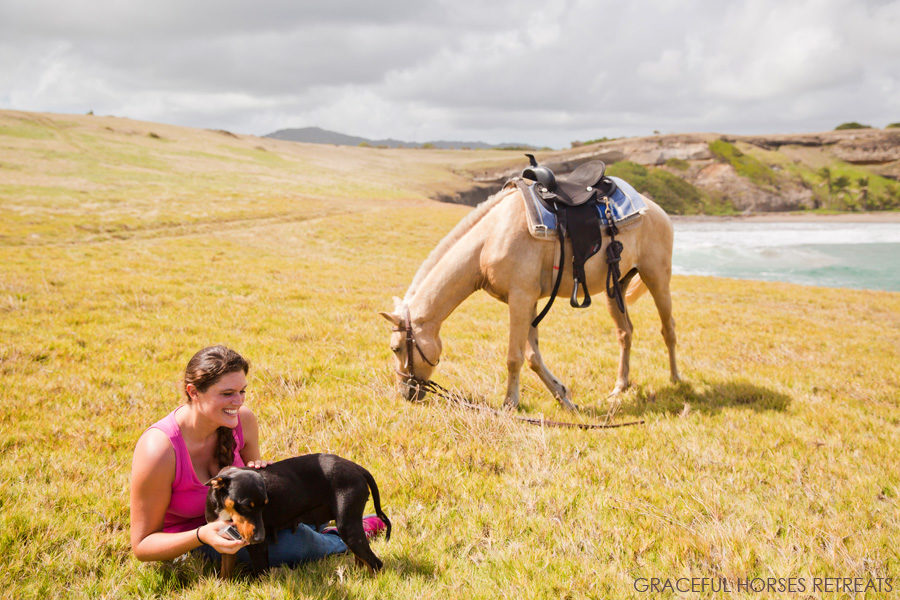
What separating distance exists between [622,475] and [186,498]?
3557 mm

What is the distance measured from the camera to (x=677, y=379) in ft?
25.2

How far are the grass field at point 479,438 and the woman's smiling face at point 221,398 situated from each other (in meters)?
1.02

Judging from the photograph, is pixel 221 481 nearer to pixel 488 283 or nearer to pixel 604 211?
pixel 488 283

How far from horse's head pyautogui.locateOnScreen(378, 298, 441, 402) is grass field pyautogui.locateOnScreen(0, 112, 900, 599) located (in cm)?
37

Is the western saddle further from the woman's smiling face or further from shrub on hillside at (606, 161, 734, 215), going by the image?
shrub on hillside at (606, 161, 734, 215)

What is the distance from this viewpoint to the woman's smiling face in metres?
3.03

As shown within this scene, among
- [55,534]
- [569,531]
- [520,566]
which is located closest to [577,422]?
[569,531]

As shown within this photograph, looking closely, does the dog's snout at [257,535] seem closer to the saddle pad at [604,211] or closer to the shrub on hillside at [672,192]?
the saddle pad at [604,211]

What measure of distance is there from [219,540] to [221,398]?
2.60 ft

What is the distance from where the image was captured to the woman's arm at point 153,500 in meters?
2.88

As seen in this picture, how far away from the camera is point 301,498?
3053mm

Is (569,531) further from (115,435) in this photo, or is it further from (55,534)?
(115,435)

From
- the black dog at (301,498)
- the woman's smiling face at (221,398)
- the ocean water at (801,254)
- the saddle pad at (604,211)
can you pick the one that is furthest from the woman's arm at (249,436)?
the ocean water at (801,254)

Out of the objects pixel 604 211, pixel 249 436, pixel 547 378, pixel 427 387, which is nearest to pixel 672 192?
A: pixel 604 211
